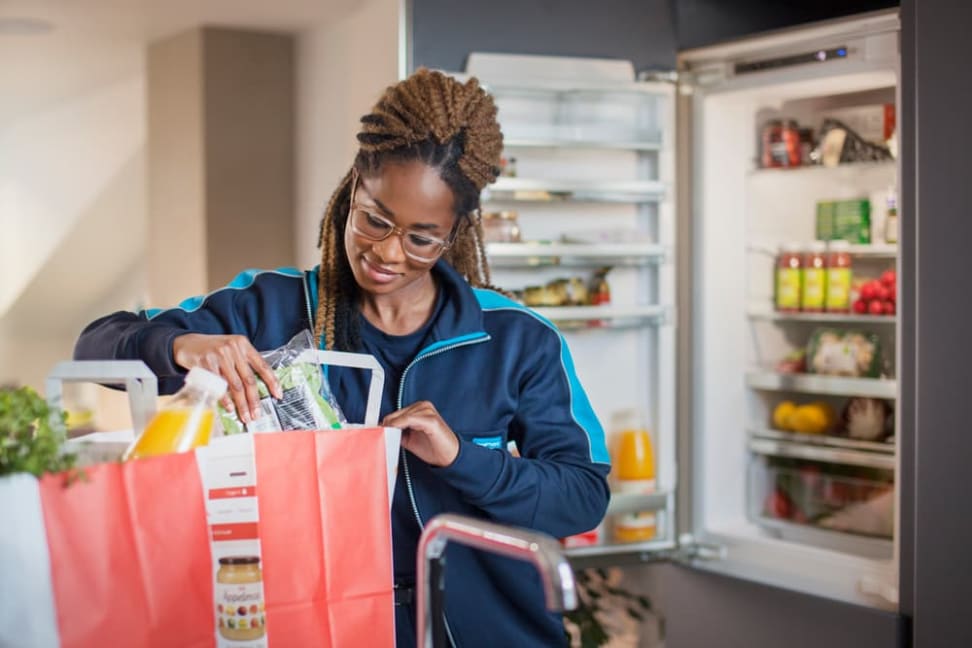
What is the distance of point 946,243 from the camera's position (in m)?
2.61

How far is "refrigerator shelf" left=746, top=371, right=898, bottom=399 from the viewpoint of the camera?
10.4 ft

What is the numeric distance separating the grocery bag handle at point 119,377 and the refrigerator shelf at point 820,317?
2491 mm

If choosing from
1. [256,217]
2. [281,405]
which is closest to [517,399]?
[281,405]

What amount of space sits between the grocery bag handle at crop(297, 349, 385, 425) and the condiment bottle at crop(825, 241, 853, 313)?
88.6 inches

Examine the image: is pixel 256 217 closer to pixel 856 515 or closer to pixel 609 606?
pixel 609 606

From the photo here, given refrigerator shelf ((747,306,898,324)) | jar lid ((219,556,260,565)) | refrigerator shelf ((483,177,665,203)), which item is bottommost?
jar lid ((219,556,260,565))

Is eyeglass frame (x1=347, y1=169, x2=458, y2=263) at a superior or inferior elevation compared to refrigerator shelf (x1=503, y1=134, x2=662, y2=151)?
inferior

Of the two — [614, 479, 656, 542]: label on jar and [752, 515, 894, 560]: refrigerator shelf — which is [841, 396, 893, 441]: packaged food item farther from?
[614, 479, 656, 542]: label on jar

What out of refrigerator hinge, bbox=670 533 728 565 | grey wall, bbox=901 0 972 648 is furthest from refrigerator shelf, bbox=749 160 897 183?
refrigerator hinge, bbox=670 533 728 565

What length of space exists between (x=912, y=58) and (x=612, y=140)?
811 millimetres

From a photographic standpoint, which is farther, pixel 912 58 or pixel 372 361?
pixel 912 58

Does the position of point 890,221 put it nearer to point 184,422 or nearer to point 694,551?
point 694,551

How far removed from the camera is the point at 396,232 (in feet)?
5.09

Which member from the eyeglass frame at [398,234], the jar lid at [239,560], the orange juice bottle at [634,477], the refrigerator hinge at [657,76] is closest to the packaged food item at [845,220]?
the refrigerator hinge at [657,76]
